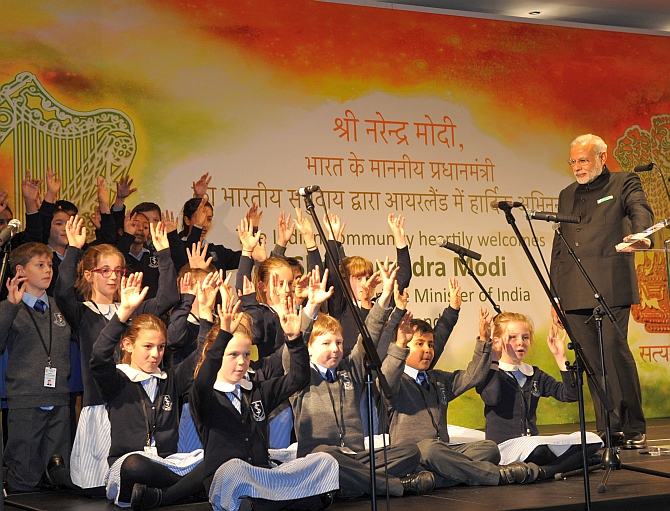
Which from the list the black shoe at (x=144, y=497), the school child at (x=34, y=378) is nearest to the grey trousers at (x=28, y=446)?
the school child at (x=34, y=378)

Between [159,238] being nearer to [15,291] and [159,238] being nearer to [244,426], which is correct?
[15,291]

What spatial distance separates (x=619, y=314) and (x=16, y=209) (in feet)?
12.2

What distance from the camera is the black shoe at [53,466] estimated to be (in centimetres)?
457

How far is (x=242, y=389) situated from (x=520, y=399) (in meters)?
1.60

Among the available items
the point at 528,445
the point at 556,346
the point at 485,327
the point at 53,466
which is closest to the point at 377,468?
the point at 528,445

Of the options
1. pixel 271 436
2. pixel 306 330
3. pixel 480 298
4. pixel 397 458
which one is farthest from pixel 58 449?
pixel 480 298

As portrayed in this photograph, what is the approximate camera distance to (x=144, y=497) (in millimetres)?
3764

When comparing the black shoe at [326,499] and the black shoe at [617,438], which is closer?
the black shoe at [326,499]

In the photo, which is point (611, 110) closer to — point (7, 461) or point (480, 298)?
point (480, 298)

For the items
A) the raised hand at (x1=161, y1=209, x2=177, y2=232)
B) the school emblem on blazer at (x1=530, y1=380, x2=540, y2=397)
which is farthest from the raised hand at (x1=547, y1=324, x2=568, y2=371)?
the raised hand at (x1=161, y1=209, x2=177, y2=232)

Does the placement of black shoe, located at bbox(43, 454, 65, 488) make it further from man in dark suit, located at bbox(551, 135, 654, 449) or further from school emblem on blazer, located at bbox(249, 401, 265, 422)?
man in dark suit, located at bbox(551, 135, 654, 449)

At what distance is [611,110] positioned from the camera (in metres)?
7.78

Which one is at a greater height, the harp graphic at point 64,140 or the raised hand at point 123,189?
the harp graphic at point 64,140

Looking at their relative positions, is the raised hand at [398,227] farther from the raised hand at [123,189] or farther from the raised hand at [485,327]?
the raised hand at [123,189]
